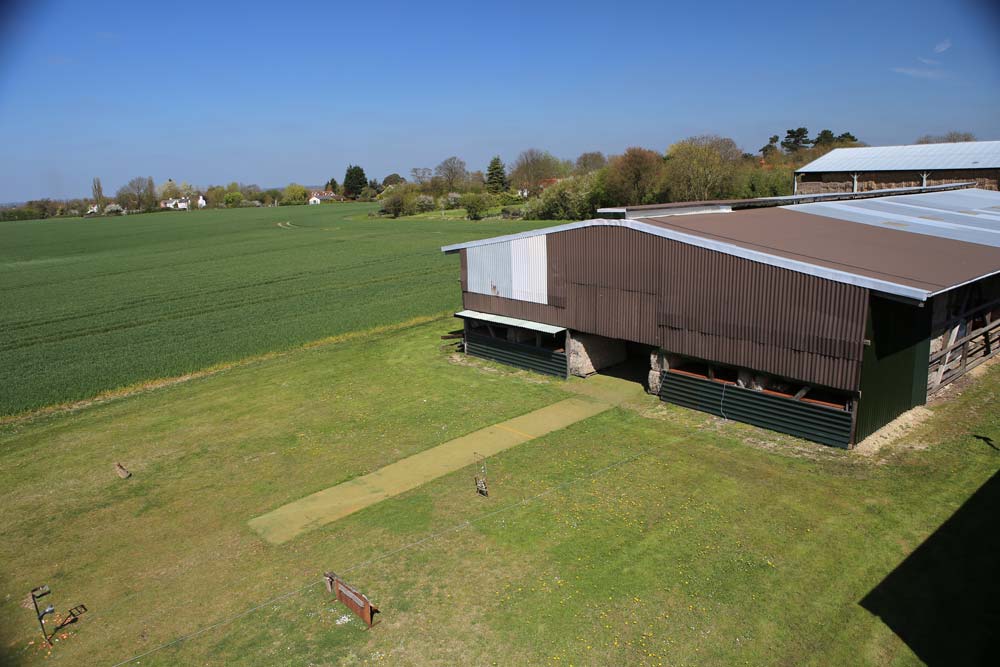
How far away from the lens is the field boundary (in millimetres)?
23323

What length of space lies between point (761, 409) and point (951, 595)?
7509 millimetres

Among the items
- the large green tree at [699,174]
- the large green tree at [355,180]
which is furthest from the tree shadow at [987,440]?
the large green tree at [355,180]

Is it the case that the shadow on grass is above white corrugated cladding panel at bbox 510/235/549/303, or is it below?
below

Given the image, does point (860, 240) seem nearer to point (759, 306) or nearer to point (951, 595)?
point (759, 306)

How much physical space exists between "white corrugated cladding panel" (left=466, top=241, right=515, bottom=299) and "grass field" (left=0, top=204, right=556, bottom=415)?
359 inches

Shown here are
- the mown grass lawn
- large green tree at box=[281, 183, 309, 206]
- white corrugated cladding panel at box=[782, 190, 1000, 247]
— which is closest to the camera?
the mown grass lawn

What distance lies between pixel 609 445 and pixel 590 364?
6278 millimetres

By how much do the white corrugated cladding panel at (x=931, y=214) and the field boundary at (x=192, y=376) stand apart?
64.3 ft

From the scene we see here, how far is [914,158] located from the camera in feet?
170

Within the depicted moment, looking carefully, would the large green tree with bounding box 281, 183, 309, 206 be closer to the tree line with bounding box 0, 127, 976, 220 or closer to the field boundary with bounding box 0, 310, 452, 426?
the tree line with bounding box 0, 127, 976, 220

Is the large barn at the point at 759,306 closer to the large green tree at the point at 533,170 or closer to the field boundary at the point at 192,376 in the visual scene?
the field boundary at the point at 192,376

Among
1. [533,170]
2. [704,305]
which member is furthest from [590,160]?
[704,305]

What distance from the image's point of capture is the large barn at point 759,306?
16.6m

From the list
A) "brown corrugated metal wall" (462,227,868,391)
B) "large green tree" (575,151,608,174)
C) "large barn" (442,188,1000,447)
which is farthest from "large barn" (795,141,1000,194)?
"large green tree" (575,151,608,174)
